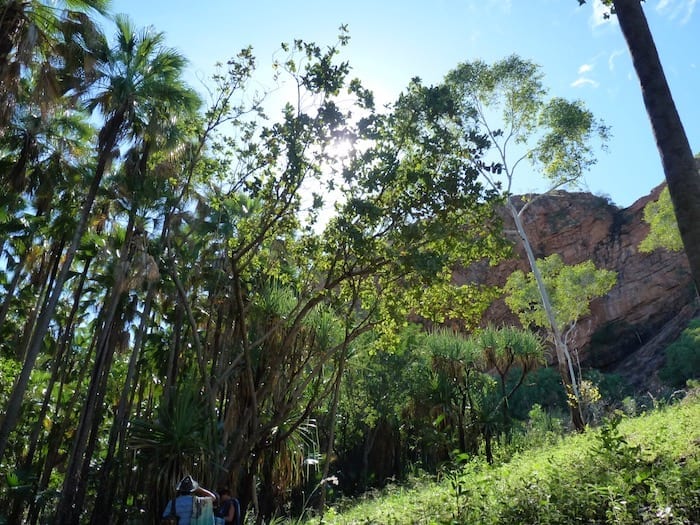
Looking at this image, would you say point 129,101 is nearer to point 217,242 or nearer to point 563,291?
point 217,242

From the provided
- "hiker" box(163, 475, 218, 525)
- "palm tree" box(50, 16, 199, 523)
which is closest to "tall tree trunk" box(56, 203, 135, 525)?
"palm tree" box(50, 16, 199, 523)

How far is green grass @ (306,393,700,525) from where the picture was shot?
5273mm

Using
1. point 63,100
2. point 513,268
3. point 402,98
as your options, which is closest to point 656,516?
point 402,98

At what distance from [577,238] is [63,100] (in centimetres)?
4313

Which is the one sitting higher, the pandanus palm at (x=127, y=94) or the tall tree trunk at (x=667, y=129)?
the pandanus palm at (x=127, y=94)

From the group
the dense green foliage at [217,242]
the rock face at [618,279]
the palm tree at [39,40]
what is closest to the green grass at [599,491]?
the dense green foliage at [217,242]

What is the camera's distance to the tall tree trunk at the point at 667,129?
5582 millimetres

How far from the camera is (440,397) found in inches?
869

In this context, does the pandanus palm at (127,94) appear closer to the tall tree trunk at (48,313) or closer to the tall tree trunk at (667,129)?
the tall tree trunk at (48,313)

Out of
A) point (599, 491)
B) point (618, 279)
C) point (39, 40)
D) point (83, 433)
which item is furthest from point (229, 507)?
point (618, 279)

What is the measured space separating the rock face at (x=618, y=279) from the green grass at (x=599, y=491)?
3064cm

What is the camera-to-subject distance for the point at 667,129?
6.06 metres

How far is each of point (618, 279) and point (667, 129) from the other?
42311 mm

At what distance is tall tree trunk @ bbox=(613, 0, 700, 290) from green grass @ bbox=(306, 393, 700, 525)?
2.06 m
